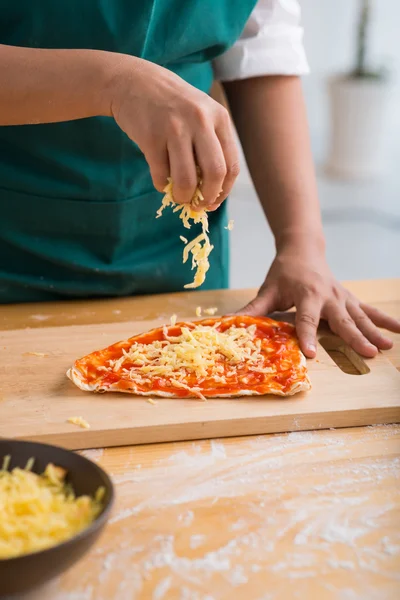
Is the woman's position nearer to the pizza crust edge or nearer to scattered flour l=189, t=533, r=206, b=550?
the pizza crust edge

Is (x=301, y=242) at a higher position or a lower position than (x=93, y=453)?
higher

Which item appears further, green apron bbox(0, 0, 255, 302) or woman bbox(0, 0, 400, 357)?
green apron bbox(0, 0, 255, 302)

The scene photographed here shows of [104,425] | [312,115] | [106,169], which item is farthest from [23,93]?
[312,115]

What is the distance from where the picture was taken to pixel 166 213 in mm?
1803

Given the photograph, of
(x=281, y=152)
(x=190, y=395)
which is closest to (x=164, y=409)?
(x=190, y=395)

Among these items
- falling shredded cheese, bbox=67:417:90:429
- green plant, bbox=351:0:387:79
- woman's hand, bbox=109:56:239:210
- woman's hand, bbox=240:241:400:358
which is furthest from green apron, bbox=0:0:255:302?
green plant, bbox=351:0:387:79

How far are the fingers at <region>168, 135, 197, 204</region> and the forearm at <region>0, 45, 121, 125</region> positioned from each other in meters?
0.14

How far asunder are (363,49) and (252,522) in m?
4.96

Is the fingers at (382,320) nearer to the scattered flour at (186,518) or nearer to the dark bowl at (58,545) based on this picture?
the scattered flour at (186,518)

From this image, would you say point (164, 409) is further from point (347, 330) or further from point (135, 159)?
point (135, 159)

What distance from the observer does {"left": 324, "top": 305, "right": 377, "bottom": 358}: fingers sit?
1.51 meters

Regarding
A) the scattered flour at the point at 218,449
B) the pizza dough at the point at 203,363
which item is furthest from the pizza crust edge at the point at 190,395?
the scattered flour at the point at 218,449

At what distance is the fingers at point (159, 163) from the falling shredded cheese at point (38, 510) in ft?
1.68

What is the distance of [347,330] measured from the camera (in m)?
1.57
